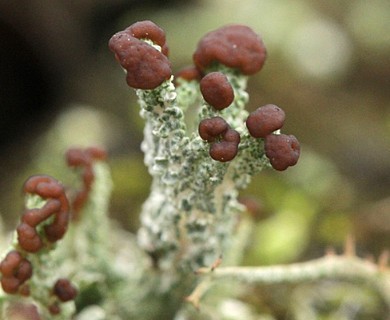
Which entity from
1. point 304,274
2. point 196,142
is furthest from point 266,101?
point 196,142

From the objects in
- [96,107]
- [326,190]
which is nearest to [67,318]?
[326,190]

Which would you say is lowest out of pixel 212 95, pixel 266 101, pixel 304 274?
pixel 304 274

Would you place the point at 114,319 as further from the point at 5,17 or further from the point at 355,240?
the point at 5,17

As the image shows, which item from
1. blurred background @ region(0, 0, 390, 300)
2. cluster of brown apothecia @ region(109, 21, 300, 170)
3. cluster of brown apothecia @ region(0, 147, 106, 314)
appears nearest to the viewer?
cluster of brown apothecia @ region(109, 21, 300, 170)

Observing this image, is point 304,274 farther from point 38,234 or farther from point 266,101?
point 266,101

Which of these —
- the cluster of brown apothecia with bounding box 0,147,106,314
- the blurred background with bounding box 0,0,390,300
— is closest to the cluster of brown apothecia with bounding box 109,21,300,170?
the cluster of brown apothecia with bounding box 0,147,106,314

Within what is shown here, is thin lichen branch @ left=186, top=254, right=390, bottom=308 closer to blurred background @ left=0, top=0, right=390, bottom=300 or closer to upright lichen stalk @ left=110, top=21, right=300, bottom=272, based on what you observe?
upright lichen stalk @ left=110, top=21, right=300, bottom=272
